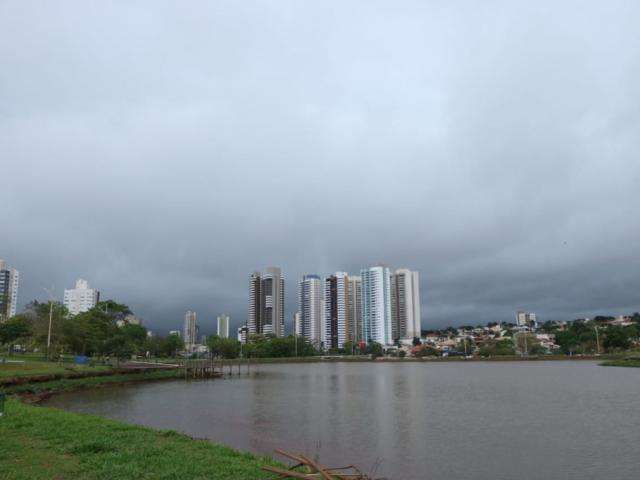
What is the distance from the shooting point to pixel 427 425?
27906 mm

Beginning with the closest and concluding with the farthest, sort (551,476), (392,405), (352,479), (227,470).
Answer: (352,479) → (227,470) → (551,476) → (392,405)

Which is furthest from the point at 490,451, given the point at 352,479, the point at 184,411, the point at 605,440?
Result: the point at 184,411

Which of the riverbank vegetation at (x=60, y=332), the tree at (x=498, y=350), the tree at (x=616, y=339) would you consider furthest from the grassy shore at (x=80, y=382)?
the tree at (x=616, y=339)

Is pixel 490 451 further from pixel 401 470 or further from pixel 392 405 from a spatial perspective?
pixel 392 405

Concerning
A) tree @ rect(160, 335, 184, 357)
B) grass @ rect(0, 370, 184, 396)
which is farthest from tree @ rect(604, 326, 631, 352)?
tree @ rect(160, 335, 184, 357)

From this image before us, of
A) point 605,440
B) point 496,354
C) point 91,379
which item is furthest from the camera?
point 496,354

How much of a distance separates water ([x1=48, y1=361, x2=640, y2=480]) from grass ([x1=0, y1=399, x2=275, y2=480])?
6.13 metres

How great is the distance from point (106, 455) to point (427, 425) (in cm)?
1978

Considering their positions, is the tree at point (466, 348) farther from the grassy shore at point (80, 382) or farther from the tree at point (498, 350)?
the grassy shore at point (80, 382)

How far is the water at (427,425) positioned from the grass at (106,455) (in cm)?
613

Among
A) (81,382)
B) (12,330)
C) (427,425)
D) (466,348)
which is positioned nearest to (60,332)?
(12,330)

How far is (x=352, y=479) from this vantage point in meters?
10.7

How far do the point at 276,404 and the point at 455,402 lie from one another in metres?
14.3

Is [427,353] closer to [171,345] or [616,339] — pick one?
[616,339]
